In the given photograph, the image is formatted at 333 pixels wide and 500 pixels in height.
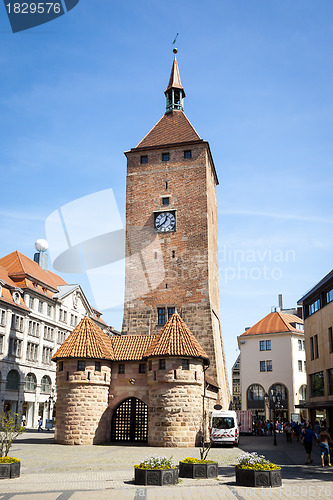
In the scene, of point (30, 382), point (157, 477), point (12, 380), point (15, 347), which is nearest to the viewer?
point (157, 477)

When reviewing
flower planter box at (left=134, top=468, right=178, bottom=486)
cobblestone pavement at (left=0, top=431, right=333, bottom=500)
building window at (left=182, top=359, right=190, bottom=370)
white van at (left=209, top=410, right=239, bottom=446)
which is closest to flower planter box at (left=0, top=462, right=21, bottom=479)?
cobblestone pavement at (left=0, top=431, right=333, bottom=500)

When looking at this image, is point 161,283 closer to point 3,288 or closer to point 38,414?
point 3,288

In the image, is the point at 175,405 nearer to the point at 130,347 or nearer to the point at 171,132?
the point at 130,347

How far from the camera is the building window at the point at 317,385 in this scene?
33.1 metres

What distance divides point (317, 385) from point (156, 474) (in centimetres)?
2447

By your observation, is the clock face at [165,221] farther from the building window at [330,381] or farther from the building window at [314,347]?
the building window at [330,381]

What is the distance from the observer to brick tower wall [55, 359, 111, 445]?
2739 centimetres

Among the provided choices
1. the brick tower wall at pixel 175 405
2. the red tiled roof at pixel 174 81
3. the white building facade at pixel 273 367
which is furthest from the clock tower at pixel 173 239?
the white building facade at pixel 273 367

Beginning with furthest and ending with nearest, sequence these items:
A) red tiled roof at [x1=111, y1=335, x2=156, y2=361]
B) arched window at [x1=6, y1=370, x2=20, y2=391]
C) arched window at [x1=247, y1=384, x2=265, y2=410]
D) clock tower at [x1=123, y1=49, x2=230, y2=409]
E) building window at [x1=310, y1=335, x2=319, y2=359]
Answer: arched window at [x1=247, y1=384, x2=265, y2=410], arched window at [x1=6, y1=370, x2=20, y2=391], clock tower at [x1=123, y1=49, x2=230, y2=409], building window at [x1=310, y1=335, x2=319, y2=359], red tiled roof at [x1=111, y1=335, x2=156, y2=361]

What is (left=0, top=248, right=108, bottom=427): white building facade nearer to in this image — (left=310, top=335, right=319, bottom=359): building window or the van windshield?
the van windshield

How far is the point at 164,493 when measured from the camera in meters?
11.6

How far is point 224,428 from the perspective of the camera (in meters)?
27.9

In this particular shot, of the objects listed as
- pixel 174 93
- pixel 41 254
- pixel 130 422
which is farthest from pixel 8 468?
pixel 41 254

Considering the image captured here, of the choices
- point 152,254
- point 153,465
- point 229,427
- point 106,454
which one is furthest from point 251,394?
point 153,465
